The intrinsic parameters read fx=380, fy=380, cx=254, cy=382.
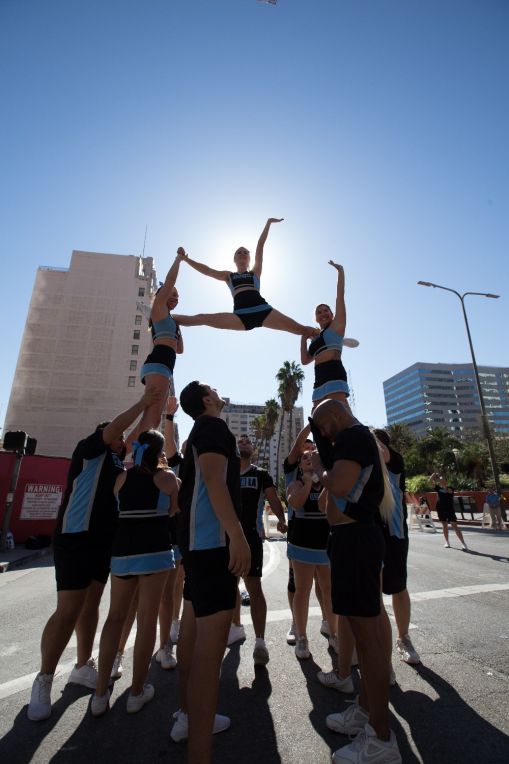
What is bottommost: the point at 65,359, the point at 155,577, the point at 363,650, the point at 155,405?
the point at 363,650

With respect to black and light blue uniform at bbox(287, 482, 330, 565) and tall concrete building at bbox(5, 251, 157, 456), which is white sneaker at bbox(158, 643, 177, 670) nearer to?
black and light blue uniform at bbox(287, 482, 330, 565)

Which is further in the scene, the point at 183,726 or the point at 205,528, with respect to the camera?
the point at 183,726

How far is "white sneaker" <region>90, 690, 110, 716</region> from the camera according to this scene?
287 cm

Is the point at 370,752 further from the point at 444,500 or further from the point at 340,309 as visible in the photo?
the point at 444,500

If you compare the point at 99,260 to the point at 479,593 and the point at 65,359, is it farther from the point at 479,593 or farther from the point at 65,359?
the point at 479,593

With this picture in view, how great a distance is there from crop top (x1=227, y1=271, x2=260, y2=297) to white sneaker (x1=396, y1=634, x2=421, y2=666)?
4.63 metres

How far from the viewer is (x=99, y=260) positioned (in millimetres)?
57469

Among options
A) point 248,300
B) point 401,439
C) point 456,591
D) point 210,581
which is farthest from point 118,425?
point 401,439

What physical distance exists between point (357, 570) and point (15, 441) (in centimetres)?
1258

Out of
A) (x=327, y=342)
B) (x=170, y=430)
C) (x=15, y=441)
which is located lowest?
(x=170, y=430)

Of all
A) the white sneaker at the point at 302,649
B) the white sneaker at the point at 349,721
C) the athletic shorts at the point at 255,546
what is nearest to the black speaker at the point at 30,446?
the athletic shorts at the point at 255,546

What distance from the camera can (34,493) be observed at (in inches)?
533

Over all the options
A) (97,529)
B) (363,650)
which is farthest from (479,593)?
(97,529)

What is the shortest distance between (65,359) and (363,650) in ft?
185
